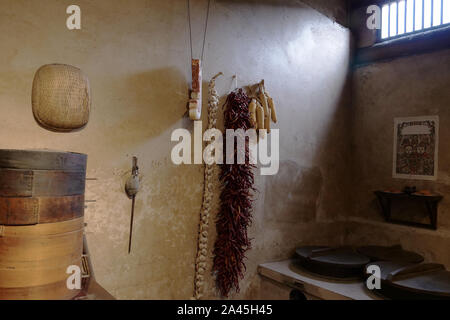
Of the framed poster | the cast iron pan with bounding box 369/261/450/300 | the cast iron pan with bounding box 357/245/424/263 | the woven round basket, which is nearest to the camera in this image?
the woven round basket

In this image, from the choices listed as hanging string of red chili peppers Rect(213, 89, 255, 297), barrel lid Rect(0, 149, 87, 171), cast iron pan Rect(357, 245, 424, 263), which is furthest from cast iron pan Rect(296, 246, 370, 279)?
barrel lid Rect(0, 149, 87, 171)

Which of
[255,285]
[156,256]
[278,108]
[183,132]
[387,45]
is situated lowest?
[255,285]

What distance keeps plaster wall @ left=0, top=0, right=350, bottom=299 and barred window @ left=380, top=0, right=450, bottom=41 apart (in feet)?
2.70

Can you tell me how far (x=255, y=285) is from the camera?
121 inches

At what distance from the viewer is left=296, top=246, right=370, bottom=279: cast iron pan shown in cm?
275

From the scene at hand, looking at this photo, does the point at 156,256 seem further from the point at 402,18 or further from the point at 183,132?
the point at 402,18

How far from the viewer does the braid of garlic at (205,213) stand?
103 inches

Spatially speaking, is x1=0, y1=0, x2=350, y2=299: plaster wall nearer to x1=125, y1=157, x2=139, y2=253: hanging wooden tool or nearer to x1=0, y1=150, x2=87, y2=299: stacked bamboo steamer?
x1=125, y1=157, x2=139, y2=253: hanging wooden tool

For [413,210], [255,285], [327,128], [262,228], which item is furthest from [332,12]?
[255,285]

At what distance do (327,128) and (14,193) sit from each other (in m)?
3.05

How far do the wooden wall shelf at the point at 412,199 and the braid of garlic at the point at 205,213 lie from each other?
187 cm

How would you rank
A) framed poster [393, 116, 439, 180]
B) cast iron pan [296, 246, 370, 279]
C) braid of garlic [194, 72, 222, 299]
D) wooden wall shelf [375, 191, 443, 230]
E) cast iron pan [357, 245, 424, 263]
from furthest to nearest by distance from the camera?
framed poster [393, 116, 439, 180] < wooden wall shelf [375, 191, 443, 230] < cast iron pan [357, 245, 424, 263] < cast iron pan [296, 246, 370, 279] < braid of garlic [194, 72, 222, 299]

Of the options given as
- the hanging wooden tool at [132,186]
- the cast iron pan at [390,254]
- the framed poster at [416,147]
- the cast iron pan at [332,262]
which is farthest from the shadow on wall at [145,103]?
the framed poster at [416,147]

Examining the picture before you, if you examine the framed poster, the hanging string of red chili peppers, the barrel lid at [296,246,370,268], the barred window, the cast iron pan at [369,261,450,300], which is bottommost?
the cast iron pan at [369,261,450,300]
